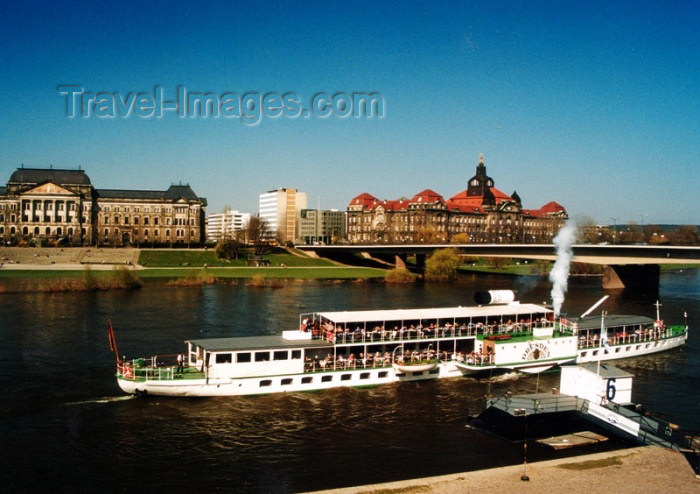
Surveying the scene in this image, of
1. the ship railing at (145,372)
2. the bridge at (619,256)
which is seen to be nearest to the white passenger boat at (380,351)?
the ship railing at (145,372)

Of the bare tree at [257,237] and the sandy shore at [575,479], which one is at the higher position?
the bare tree at [257,237]

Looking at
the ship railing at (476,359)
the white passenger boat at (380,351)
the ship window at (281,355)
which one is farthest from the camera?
the ship railing at (476,359)

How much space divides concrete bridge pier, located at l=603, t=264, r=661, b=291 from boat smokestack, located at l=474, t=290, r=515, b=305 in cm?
6347

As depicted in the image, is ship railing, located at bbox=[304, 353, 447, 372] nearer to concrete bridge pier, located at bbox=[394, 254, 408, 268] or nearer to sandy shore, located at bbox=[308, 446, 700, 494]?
sandy shore, located at bbox=[308, 446, 700, 494]

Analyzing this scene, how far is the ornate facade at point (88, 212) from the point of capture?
170625 millimetres

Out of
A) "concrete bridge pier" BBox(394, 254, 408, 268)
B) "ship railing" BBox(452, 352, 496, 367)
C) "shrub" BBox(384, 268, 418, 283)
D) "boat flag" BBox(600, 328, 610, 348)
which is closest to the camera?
"ship railing" BBox(452, 352, 496, 367)

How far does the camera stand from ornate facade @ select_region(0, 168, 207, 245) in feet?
560

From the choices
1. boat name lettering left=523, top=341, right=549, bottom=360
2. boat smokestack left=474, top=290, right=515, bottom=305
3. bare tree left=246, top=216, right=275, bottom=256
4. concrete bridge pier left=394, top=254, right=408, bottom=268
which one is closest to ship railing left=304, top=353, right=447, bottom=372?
boat name lettering left=523, top=341, right=549, bottom=360

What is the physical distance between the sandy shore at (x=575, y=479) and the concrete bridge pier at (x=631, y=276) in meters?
85.5

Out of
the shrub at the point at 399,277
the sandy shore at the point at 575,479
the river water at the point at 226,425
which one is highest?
the shrub at the point at 399,277

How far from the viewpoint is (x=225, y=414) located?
35125 millimetres

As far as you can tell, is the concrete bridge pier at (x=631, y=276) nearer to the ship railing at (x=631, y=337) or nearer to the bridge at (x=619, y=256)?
the bridge at (x=619, y=256)

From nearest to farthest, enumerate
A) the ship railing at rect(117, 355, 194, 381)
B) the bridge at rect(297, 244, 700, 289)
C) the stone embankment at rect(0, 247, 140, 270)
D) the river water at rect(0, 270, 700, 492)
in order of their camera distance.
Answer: the river water at rect(0, 270, 700, 492)
the ship railing at rect(117, 355, 194, 381)
the bridge at rect(297, 244, 700, 289)
the stone embankment at rect(0, 247, 140, 270)

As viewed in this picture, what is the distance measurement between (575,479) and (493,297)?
26.6 m
